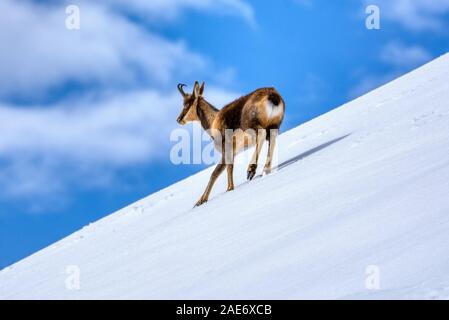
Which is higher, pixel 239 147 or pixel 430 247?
pixel 239 147

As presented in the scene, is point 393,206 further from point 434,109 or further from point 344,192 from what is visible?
point 434,109

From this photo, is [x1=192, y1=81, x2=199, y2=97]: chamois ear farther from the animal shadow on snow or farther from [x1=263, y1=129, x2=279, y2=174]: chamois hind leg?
the animal shadow on snow

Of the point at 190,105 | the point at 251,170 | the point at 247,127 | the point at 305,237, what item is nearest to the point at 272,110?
the point at 247,127

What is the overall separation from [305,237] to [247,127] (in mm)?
5450

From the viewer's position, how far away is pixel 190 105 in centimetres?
1269

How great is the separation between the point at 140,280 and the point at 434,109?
23.1 feet

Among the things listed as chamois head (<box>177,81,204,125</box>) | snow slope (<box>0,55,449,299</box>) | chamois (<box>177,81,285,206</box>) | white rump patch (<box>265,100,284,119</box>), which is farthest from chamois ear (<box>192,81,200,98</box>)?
snow slope (<box>0,55,449,299</box>)

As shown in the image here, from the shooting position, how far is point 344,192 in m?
7.75

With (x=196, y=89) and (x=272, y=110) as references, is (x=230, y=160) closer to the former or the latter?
(x=272, y=110)

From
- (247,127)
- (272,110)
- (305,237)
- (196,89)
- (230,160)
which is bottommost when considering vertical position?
(305,237)

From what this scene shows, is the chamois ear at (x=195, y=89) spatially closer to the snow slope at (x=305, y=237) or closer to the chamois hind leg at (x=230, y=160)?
the chamois hind leg at (x=230, y=160)

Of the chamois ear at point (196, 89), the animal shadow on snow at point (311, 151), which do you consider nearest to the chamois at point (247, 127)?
the chamois ear at point (196, 89)
